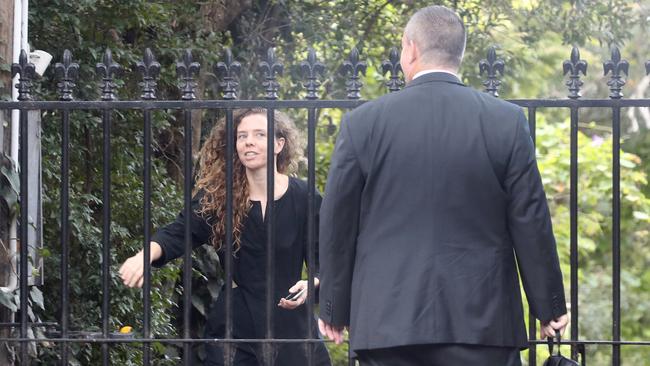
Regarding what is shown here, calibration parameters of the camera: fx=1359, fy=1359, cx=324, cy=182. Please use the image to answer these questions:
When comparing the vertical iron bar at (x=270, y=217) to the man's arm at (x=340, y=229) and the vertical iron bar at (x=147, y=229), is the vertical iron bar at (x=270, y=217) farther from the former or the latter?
the man's arm at (x=340, y=229)

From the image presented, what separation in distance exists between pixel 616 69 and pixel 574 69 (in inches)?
6.3

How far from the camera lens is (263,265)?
5.80 metres

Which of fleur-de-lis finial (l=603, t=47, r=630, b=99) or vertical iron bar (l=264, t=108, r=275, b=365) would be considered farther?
vertical iron bar (l=264, t=108, r=275, b=365)

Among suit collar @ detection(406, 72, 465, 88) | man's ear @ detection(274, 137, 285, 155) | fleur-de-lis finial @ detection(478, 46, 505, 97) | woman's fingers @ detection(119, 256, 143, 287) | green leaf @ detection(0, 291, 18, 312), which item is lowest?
green leaf @ detection(0, 291, 18, 312)

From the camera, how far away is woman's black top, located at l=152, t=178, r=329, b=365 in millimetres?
5727

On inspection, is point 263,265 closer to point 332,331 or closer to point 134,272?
point 134,272

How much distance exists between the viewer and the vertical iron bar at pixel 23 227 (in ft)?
18.0

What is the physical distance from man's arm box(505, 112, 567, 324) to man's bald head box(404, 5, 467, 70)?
325 millimetres

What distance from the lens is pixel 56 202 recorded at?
677cm

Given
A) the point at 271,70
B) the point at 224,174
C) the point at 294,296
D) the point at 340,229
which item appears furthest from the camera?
the point at 224,174

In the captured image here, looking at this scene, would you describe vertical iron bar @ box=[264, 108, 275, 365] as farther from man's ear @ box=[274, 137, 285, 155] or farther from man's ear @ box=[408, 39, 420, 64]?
man's ear @ box=[408, 39, 420, 64]

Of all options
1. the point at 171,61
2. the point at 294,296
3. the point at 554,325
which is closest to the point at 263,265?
the point at 294,296

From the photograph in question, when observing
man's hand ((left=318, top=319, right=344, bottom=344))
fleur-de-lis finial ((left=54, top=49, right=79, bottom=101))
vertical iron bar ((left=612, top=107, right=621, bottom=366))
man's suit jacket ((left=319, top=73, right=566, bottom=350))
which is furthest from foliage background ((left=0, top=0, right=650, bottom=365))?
vertical iron bar ((left=612, top=107, right=621, bottom=366))

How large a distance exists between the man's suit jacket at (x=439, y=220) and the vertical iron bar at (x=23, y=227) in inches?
60.5
